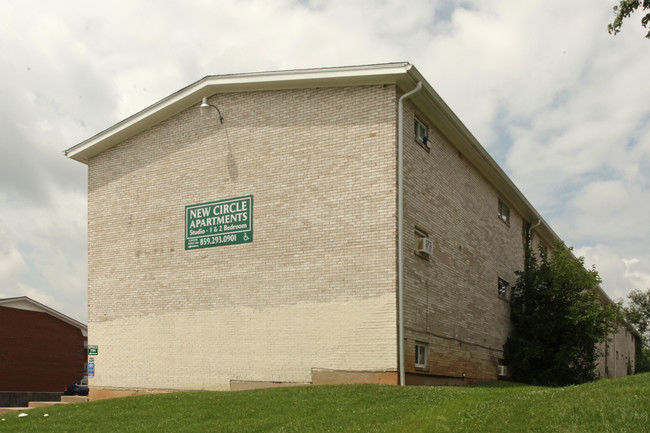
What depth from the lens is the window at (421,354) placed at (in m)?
16.2

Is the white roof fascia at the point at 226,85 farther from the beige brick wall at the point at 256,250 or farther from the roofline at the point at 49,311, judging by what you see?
the roofline at the point at 49,311

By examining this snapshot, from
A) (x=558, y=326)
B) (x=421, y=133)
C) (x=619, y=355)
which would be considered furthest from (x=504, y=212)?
(x=619, y=355)

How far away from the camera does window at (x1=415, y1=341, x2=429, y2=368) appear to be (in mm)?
16250

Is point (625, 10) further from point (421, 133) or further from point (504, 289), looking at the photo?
point (504, 289)

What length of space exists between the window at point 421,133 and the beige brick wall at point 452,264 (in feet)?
0.59

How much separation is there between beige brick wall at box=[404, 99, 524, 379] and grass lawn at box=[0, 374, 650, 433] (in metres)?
3.20

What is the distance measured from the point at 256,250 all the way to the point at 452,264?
214 inches

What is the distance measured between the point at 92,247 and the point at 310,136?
8328 mm

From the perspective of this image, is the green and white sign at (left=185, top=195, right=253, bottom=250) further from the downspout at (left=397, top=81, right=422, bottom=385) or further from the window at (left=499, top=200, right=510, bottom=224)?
the window at (left=499, top=200, right=510, bottom=224)

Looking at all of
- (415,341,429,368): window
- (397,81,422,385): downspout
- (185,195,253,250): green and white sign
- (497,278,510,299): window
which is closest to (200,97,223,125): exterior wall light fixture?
(185,195,253,250): green and white sign

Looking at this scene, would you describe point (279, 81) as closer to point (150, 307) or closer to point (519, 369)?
point (150, 307)

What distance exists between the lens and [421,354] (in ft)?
54.4

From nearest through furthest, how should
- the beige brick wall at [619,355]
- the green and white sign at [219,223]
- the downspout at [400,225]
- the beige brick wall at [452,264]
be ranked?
the downspout at [400,225] → the beige brick wall at [452,264] → the green and white sign at [219,223] → the beige brick wall at [619,355]

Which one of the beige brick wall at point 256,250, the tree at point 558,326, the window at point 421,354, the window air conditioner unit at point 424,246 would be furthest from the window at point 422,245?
the tree at point 558,326
